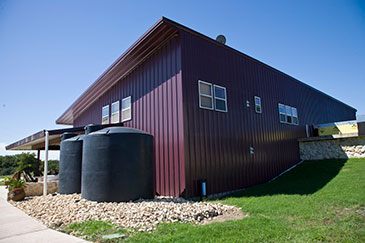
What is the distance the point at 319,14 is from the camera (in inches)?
388

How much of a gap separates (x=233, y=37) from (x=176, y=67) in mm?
4428

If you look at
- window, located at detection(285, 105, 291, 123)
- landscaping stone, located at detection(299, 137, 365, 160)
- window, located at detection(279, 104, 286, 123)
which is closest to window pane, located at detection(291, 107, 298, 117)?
window, located at detection(285, 105, 291, 123)

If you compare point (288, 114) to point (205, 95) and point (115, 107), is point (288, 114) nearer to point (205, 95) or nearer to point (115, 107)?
point (205, 95)

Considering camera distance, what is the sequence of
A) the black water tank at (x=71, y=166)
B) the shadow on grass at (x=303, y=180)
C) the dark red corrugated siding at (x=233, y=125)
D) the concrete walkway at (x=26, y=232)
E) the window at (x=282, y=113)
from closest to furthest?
the concrete walkway at (x=26, y=232)
the dark red corrugated siding at (x=233, y=125)
the shadow on grass at (x=303, y=180)
the black water tank at (x=71, y=166)
the window at (x=282, y=113)

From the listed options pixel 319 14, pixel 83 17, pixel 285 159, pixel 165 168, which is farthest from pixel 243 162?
pixel 83 17

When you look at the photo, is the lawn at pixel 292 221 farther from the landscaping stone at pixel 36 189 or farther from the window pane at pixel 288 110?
the landscaping stone at pixel 36 189

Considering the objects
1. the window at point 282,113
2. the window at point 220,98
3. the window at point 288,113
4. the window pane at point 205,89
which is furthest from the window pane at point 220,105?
the window at point 288,113

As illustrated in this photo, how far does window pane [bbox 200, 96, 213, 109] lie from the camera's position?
798 cm

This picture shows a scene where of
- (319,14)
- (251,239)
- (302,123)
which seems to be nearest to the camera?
(251,239)

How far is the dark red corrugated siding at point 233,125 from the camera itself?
7.46m

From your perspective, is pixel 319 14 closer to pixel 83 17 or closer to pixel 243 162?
pixel 243 162

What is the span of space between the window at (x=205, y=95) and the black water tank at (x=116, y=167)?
254 cm

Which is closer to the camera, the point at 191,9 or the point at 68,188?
the point at 68,188

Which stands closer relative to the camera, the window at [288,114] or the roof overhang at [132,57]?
the roof overhang at [132,57]
